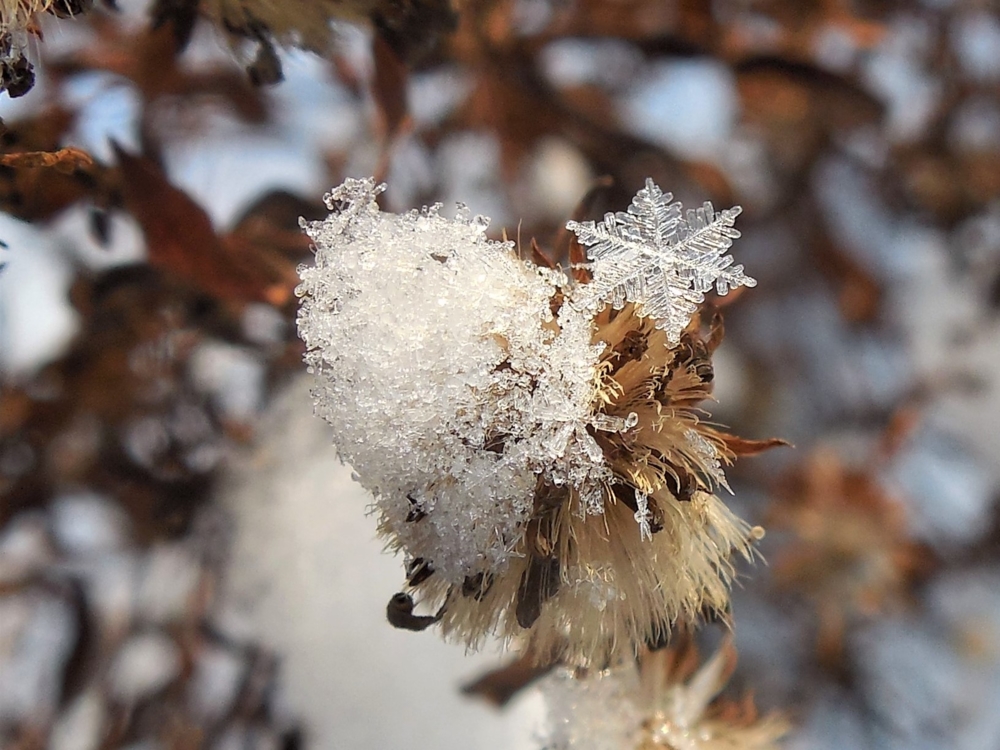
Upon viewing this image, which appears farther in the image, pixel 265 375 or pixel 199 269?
pixel 265 375

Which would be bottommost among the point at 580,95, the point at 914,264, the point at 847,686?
the point at 847,686

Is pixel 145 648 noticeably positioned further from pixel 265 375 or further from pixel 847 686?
pixel 847 686

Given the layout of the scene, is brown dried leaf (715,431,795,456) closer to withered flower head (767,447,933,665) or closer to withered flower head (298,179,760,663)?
withered flower head (298,179,760,663)

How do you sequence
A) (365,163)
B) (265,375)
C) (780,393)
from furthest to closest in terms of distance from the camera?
(780,393) → (365,163) → (265,375)

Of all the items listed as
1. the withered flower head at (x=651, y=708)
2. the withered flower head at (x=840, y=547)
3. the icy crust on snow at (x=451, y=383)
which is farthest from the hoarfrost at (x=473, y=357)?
the withered flower head at (x=840, y=547)

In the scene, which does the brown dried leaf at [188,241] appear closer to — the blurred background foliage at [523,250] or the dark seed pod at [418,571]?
the blurred background foliage at [523,250]

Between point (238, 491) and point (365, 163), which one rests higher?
point (365, 163)

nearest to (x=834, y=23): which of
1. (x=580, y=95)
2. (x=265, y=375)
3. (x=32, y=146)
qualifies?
(x=580, y=95)

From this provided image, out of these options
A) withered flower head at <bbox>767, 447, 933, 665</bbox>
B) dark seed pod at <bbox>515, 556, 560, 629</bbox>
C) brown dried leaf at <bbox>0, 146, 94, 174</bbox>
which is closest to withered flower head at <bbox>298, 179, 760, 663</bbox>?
dark seed pod at <bbox>515, 556, 560, 629</bbox>
